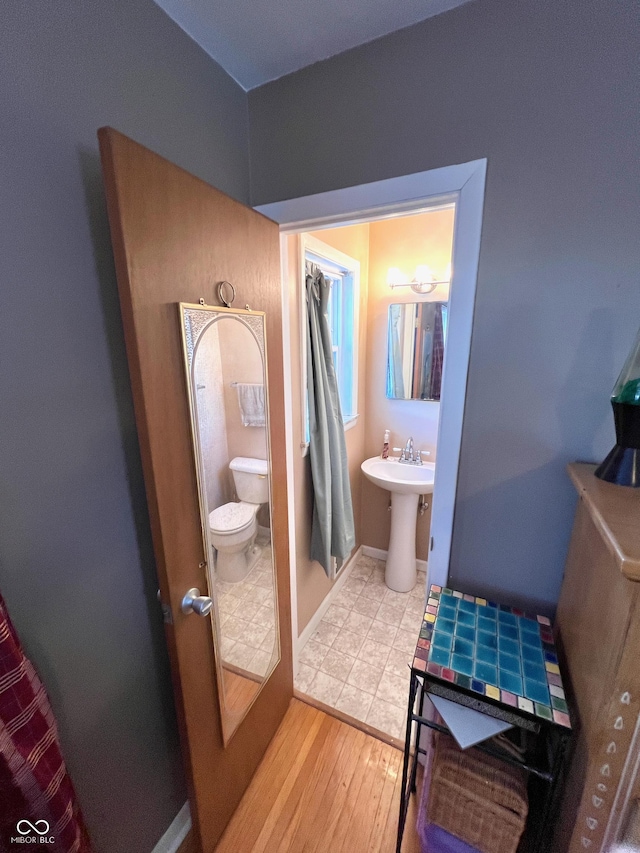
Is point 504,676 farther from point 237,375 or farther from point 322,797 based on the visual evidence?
point 237,375

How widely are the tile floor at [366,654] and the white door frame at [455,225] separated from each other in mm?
869

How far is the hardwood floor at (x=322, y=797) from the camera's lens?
1.14 meters

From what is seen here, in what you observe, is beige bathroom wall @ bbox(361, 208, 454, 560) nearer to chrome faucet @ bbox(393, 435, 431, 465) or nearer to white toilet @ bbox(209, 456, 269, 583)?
chrome faucet @ bbox(393, 435, 431, 465)

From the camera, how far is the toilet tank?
3.70ft

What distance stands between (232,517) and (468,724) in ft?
2.83

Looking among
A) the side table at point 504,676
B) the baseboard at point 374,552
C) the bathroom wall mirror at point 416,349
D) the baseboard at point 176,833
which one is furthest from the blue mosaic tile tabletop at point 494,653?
the baseboard at point 374,552

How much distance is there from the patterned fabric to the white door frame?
Result: 3.48ft

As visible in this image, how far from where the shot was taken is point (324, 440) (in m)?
1.78

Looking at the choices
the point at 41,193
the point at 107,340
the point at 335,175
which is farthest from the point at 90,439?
the point at 335,175

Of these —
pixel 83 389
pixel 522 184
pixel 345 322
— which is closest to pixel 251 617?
pixel 83 389

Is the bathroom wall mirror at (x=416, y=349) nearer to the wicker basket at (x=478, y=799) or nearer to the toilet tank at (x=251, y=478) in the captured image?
the toilet tank at (x=251, y=478)

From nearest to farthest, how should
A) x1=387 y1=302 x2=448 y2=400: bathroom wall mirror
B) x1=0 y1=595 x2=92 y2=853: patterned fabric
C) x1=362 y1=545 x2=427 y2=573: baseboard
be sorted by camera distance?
x1=0 y1=595 x2=92 y2=853: patterned fabric
x1=387 y1=302 x2=448 y2=400: bathroom wall mirror
x1=362 y1=545 x2=427 y2=573: baseboard

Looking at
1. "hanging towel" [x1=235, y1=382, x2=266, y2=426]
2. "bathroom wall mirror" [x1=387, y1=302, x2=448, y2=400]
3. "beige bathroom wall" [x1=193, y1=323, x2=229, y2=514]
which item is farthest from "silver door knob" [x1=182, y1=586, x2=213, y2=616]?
"bathroom wall mirror" [x1=387, y1=302, x2=448, y2=400]

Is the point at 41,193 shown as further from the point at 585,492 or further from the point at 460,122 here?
the point at 585,492
